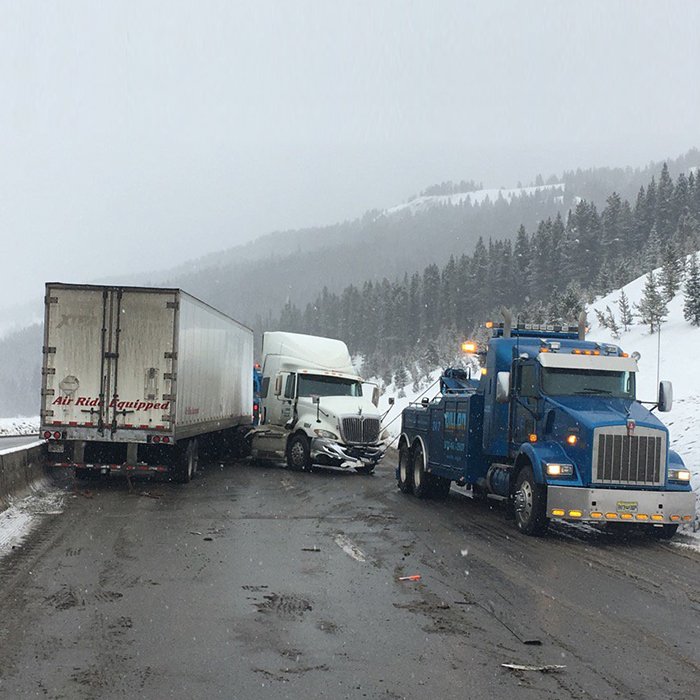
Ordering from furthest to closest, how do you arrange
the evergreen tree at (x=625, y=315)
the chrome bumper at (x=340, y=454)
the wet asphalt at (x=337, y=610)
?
the evergreen tree at (x=625, y=315)
the chrome bumper at (x=340, y=454)
the wet asphalt at (x=337, y=610)

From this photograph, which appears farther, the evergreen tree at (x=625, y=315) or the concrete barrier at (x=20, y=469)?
the evergreen tree at (x=625, y=315)

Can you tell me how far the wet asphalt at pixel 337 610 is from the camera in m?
6.16

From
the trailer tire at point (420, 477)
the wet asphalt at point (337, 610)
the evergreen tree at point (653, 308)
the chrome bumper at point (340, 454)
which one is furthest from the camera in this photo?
the evergreen tree at point (653, 308)

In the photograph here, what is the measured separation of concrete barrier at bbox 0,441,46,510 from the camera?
15.8 m

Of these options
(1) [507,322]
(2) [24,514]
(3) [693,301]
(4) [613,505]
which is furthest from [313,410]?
(3) [693,301]

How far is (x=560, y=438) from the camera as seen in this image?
1351 centimetres

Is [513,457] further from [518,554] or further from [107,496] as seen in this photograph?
[107,496]

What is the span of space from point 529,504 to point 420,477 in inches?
204

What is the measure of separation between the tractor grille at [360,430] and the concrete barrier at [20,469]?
25.5 feet

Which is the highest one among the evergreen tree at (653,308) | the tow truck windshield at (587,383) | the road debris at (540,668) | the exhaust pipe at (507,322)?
the evergreen tree at (653,308)

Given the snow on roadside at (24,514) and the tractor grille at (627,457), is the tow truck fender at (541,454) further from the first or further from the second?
the snow on roadside at (24,514)

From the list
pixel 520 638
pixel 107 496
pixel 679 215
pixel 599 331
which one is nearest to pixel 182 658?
pixel 520 638

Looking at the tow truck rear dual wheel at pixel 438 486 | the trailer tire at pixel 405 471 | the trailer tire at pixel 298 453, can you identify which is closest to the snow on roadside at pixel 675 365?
the tow truck rear dual wheel at pixel 438 486

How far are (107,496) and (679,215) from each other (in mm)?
119559
